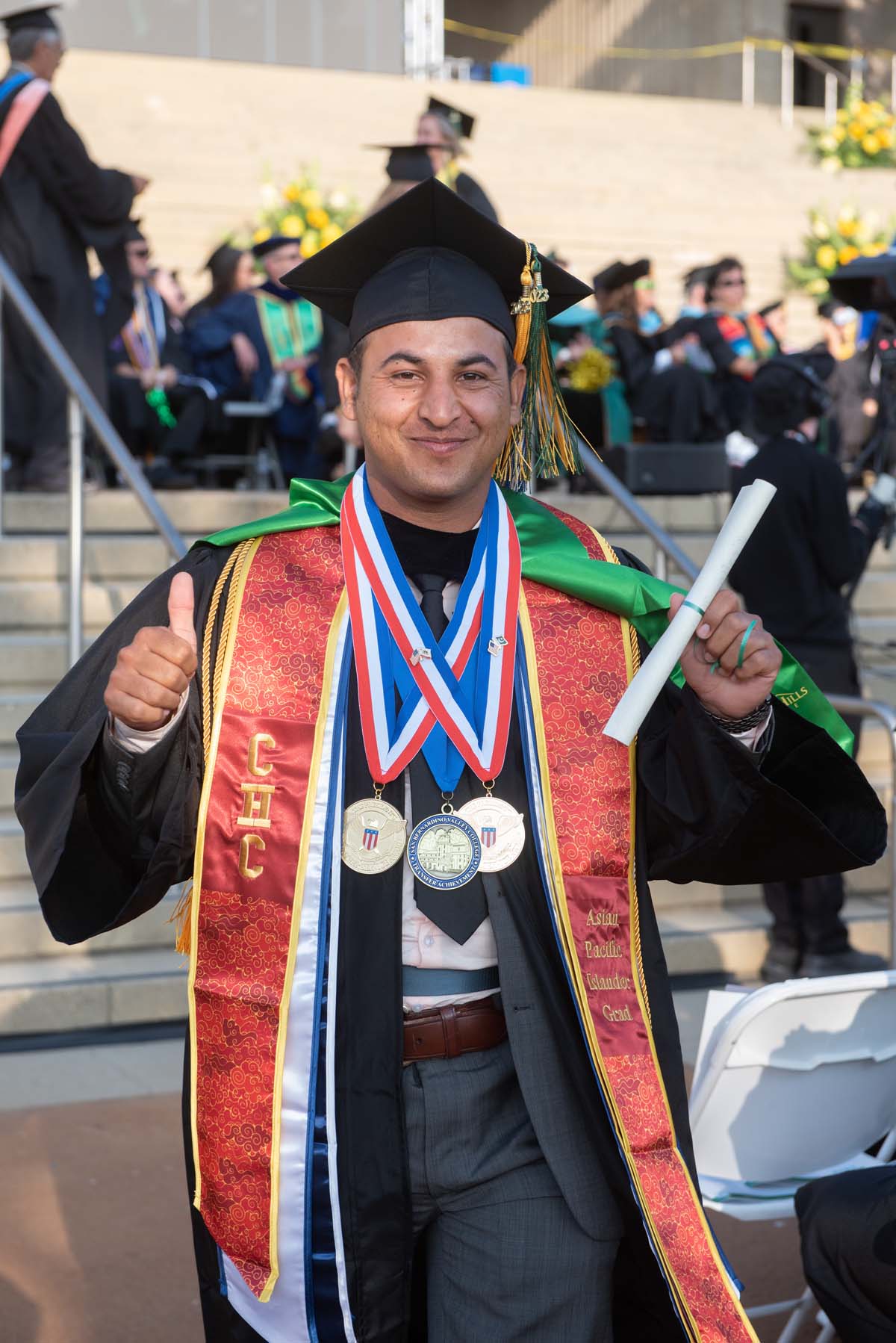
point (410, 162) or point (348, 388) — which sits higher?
point (410, 162)

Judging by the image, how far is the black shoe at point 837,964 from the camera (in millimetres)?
6402

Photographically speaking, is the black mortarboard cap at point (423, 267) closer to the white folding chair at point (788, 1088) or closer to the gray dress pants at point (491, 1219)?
the gray dress pants at point (491, 1219)

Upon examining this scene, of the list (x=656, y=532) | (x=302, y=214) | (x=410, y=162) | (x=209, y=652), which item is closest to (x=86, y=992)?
(x=656, y=532)

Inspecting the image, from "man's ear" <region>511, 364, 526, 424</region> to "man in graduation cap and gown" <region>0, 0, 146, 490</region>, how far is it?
19.8ft

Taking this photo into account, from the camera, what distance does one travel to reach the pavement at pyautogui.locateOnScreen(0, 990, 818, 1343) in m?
3.91

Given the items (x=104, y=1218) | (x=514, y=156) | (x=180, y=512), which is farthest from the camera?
(x=514, y=156)

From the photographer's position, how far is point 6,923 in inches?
233

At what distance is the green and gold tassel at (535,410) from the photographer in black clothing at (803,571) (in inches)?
140

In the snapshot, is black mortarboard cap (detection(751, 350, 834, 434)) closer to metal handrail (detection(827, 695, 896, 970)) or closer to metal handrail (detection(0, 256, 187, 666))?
metal handrail (detection(827, 695, 896, 970))

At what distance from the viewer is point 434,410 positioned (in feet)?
8.26

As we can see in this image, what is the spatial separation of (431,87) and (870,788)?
63.8 ft

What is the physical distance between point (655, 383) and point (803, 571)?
5349 millimetres

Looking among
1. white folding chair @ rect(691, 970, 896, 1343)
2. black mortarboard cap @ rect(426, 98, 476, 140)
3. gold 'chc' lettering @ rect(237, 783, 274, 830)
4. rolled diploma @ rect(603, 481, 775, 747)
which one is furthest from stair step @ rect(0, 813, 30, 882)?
black mortarboard cap @ rect(426, 98, 476, 140)

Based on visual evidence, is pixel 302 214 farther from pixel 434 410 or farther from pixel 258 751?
pixel 258 751
